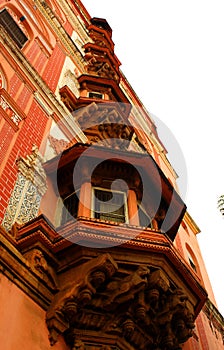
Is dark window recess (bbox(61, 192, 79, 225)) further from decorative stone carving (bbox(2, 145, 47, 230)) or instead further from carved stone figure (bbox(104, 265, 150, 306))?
carved stone figure (bbox(104, 265, 150, 306))

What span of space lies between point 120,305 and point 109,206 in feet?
9.47

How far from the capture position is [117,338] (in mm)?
7145

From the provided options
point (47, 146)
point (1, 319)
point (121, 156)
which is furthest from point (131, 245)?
point (47, 146)

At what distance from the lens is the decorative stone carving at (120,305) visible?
677 centimetres

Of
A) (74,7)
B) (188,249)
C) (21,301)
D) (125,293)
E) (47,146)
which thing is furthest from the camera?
(74,7)

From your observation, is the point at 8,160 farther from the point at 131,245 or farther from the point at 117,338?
the point at 117,338

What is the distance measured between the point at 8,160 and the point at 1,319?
4.04 metres

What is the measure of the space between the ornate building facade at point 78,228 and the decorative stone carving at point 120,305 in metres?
0.02

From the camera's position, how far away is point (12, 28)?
581 inches

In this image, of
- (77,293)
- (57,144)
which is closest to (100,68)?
(57,144)

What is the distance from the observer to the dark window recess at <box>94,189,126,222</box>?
30.5ft

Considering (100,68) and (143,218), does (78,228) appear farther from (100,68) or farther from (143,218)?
(100,68)

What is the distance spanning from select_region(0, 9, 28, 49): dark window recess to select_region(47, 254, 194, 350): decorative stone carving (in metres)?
10.1

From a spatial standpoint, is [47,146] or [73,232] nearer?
[73,232]
